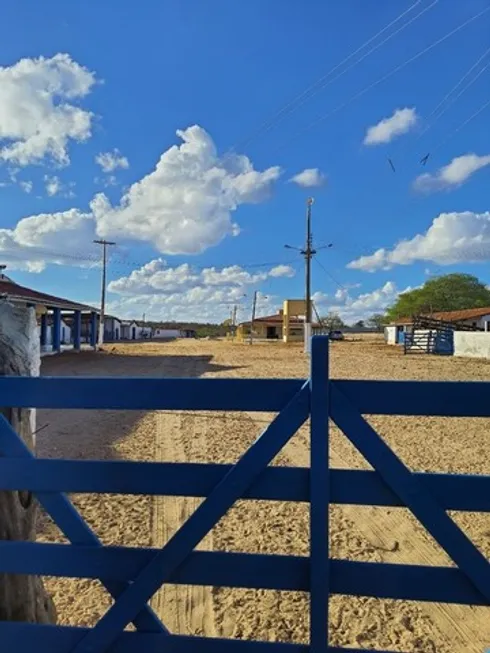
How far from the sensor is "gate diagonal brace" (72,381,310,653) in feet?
5.11

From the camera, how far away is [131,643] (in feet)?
5.41

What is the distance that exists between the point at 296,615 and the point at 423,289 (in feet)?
228

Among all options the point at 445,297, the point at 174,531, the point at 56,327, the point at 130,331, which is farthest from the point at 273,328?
the point at 174,531

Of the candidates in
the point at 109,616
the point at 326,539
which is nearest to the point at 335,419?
the point at 326,539

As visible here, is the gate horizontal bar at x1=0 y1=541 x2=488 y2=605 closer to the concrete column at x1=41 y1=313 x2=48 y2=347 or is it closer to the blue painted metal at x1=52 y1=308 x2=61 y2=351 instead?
the concrete column at x1=41 y1=313 x2=48 y2=347

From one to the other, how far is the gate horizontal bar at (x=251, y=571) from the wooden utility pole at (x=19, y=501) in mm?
200

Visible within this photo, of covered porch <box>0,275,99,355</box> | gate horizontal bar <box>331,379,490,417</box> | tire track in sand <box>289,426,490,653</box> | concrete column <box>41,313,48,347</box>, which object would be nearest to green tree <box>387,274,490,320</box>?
covered porch <box>0,275,99,355</box>

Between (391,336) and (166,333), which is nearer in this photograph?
(391,336)

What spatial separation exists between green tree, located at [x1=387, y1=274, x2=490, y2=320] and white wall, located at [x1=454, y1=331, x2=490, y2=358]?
3841 cm

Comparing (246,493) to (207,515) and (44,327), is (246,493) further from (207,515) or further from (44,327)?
(44,327)

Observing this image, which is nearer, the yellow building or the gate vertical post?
the gate vertical post

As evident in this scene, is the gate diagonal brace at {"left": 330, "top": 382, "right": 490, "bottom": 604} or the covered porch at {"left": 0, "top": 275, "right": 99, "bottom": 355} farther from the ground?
the covered porch at {"left": 0, "top": 275, "right": 99, "bottom": 355}

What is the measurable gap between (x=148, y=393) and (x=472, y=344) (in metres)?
26.1

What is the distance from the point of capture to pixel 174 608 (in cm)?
266
